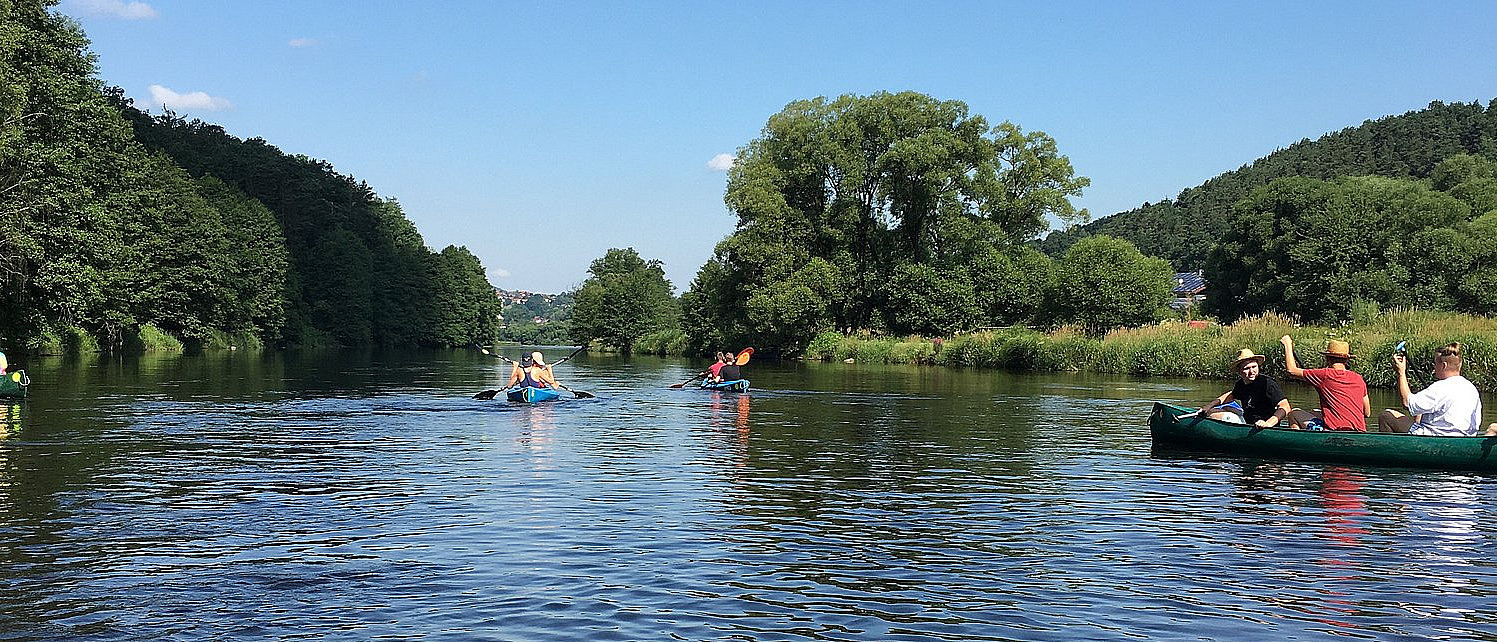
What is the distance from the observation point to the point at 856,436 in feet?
72.5

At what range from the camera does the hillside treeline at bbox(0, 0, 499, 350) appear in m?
46.6

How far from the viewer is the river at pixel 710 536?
8.52 metres

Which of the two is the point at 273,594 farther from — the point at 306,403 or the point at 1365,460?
the point at 306,403

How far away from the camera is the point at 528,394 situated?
2983 centimetres

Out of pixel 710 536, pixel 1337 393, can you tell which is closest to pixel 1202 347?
pixel 1337 393

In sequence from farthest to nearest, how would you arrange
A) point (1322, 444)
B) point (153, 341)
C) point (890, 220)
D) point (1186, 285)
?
point (1186, 285), point (890, 220), point (153, 341), point (1322, 444)

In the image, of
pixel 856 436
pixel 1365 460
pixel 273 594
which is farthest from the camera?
pixel 856 436

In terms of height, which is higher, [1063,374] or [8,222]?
[8,222]

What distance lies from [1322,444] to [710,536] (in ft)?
34.8

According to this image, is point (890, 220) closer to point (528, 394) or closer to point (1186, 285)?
point (528, 394)

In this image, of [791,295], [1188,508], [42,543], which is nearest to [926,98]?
[791,295]

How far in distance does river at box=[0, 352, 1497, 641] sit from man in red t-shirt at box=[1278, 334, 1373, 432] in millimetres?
1216

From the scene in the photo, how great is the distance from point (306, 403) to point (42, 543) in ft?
64.4

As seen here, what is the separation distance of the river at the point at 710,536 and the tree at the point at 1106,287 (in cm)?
3318
